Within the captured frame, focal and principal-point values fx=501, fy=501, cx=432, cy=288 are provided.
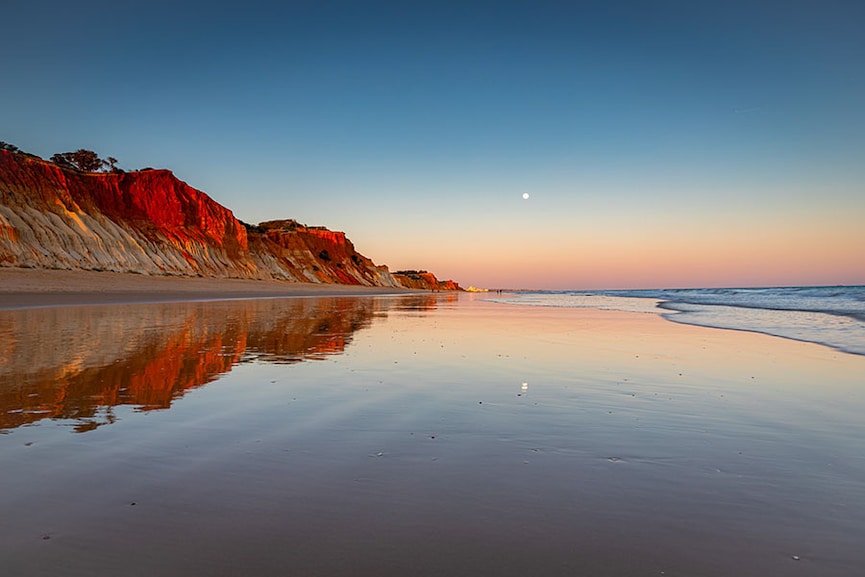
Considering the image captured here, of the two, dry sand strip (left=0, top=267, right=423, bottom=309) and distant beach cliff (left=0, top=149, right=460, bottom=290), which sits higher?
distant beach cliff (left=0, top=149, right=460, bottom=290)

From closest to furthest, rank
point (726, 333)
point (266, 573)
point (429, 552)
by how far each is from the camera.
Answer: point (266, 573)
point (429, 552)
point (726, 333)

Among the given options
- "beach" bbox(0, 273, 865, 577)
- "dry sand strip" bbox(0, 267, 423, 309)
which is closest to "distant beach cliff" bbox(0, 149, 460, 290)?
"dry sand strip" bbox(0, 267, 423, 309)

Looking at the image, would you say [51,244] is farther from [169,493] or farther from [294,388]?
[169,493]

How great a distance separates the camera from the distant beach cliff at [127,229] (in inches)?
1673

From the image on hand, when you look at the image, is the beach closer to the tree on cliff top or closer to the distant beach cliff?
the distant beach cliff

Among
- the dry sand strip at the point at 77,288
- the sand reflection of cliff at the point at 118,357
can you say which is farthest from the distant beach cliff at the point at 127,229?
the sand reflection of cliff at the point at 118,357

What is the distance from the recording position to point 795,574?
229 centimetres

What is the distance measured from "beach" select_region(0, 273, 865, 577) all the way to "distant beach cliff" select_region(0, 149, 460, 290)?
41232mm

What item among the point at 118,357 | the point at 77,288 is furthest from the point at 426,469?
the point at 77,288

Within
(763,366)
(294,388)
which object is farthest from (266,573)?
(763,366)

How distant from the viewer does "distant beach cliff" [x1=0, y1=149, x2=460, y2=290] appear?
1673 inches

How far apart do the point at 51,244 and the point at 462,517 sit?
169 ft

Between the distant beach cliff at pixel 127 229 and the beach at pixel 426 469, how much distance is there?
41.2 meters

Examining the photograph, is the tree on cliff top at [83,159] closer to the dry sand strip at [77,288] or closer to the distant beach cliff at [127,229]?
the distant beach cliff at [127,229]
